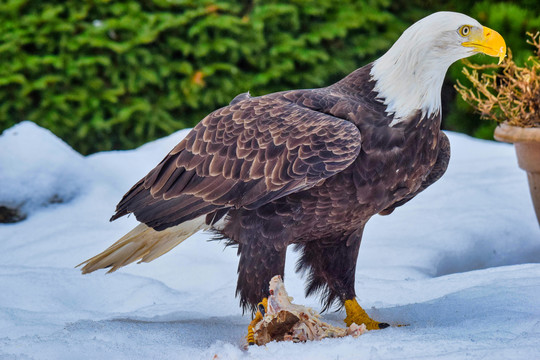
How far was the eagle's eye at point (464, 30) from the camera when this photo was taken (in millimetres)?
2867

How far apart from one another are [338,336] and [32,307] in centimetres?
153

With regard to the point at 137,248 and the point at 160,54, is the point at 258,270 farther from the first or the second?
the point at 160,54

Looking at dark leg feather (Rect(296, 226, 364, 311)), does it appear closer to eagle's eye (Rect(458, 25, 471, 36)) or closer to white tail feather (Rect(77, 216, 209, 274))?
white tail feather (Rect(77, 216, 209, 274))

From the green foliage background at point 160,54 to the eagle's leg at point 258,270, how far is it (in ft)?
12.7

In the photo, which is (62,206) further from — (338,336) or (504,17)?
(504,17)

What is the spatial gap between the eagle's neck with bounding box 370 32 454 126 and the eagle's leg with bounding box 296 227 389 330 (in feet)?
1.99

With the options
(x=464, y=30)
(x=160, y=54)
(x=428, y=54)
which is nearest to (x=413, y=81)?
(x=428, y=54)

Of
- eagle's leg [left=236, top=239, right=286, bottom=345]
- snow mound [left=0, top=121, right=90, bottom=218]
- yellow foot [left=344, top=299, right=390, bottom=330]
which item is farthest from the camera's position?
snow mound [left=0, top=121, right=90, bottom=218]

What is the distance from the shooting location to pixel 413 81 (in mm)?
2883

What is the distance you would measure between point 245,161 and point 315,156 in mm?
316

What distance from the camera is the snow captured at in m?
2.69

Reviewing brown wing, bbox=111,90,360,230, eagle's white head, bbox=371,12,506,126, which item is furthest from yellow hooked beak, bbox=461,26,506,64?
brown wing, bbox=111,90,360,230

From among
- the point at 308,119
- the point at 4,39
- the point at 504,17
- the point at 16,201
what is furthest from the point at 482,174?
the point at 4,39

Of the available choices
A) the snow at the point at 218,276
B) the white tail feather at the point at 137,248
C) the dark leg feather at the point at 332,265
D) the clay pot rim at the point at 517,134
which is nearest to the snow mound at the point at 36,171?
the snow at the point at 218,276
